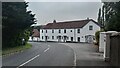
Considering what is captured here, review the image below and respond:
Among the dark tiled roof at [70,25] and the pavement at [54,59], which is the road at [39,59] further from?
the dark tiled roof at [70,25]

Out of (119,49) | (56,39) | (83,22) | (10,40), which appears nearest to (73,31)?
(83,22)

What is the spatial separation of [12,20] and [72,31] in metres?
57.2

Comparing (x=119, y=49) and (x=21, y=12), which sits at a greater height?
(x=21, y=12)

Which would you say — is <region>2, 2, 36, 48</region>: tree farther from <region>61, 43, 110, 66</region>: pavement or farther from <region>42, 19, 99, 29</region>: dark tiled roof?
<region>42, 19, 99, 29</region>: dark tiled roof

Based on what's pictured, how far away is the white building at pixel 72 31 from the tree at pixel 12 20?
4463 centimetres

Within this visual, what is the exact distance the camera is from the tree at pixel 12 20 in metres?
32.0

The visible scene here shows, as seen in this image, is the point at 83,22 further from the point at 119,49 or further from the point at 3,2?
the point at 119,49

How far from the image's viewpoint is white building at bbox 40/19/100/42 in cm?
8500

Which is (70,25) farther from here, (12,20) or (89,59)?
(89,59)

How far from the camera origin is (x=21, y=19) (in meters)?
34.5

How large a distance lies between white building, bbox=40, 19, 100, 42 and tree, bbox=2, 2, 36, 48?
1757 inches

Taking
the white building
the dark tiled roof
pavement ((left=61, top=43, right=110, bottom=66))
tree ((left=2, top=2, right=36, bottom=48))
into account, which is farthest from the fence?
the dark tiled roof

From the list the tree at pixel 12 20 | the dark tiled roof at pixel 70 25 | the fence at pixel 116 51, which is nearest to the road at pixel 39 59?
the fence at pixel 116 51

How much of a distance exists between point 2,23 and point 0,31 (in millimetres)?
1488
